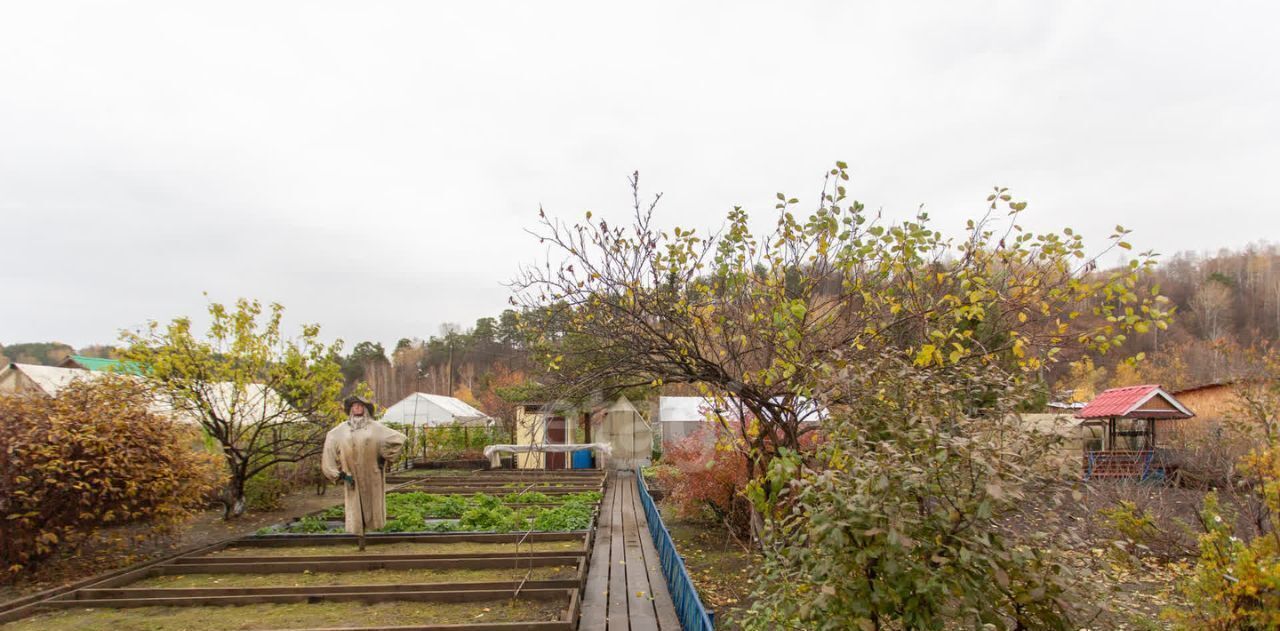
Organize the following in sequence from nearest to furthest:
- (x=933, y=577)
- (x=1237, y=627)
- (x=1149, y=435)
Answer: (x=933, y=577)
(x=1237, y=627)
(x=1149, y=435)

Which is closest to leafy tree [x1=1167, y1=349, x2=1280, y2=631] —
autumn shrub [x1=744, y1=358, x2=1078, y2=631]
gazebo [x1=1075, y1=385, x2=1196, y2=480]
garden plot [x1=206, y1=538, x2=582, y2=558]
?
autumn shrub [x1=744, y1=358, x2=1078, y2=631]

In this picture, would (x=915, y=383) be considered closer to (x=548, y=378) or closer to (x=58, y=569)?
(x=548, y=378)

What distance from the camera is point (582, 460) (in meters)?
24.2

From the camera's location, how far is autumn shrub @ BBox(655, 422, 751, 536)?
31.0 ft

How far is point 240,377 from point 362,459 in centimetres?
523

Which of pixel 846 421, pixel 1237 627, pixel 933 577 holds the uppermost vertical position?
pixel 846 421

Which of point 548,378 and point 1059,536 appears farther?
point 548,378

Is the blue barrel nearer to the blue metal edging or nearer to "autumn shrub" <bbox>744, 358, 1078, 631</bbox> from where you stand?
the blue metal edging

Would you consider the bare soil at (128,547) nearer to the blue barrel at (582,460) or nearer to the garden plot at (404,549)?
the garden plot at (404,549)

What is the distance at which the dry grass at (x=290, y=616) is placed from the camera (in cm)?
600

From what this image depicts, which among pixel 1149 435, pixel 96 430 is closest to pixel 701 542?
pixel 96 430

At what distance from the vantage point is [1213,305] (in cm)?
4772

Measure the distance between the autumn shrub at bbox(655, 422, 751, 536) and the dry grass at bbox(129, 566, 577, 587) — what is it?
2595mm

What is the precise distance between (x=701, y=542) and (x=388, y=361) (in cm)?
6333
